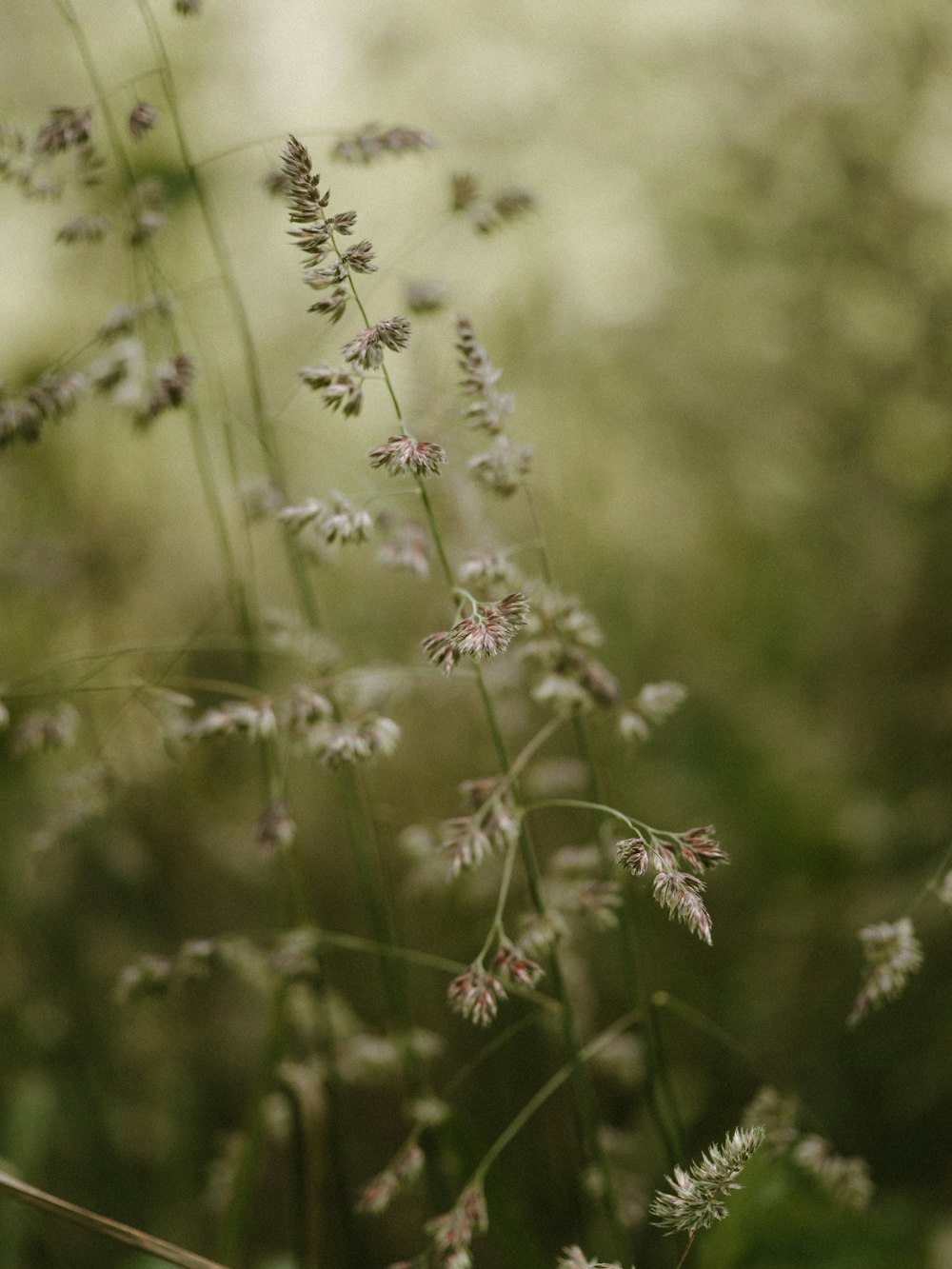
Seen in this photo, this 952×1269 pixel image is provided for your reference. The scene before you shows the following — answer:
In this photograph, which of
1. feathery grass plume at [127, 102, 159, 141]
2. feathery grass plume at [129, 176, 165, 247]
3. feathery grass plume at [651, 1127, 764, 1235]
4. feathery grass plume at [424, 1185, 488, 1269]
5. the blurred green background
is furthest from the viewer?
the blurred green background

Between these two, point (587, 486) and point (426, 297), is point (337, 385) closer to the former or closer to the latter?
point (426, 297)

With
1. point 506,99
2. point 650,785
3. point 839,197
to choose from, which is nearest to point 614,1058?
point 650,785

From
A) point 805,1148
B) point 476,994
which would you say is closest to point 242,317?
point 476,994

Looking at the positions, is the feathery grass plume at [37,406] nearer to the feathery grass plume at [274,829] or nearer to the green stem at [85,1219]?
the feathery grass plume at [274,829]

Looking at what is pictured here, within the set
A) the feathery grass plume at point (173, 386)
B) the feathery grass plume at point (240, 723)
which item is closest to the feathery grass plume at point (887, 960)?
the feathery grass plume at point (240, 723)

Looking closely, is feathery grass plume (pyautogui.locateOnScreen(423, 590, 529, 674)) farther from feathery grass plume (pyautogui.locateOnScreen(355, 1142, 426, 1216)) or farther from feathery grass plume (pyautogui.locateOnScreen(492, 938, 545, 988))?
feathery grass plume (pyautogui.locateOnScreen(355, 1142, 426, 1216))

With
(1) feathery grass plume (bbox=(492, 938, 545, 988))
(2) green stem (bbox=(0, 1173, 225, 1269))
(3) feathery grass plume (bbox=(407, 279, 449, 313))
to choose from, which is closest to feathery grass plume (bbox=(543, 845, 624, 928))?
(1) feathery grass plume (bbox=(492, 938, 545, 988))

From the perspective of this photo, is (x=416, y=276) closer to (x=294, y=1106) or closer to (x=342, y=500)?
(x=342, y=500)
